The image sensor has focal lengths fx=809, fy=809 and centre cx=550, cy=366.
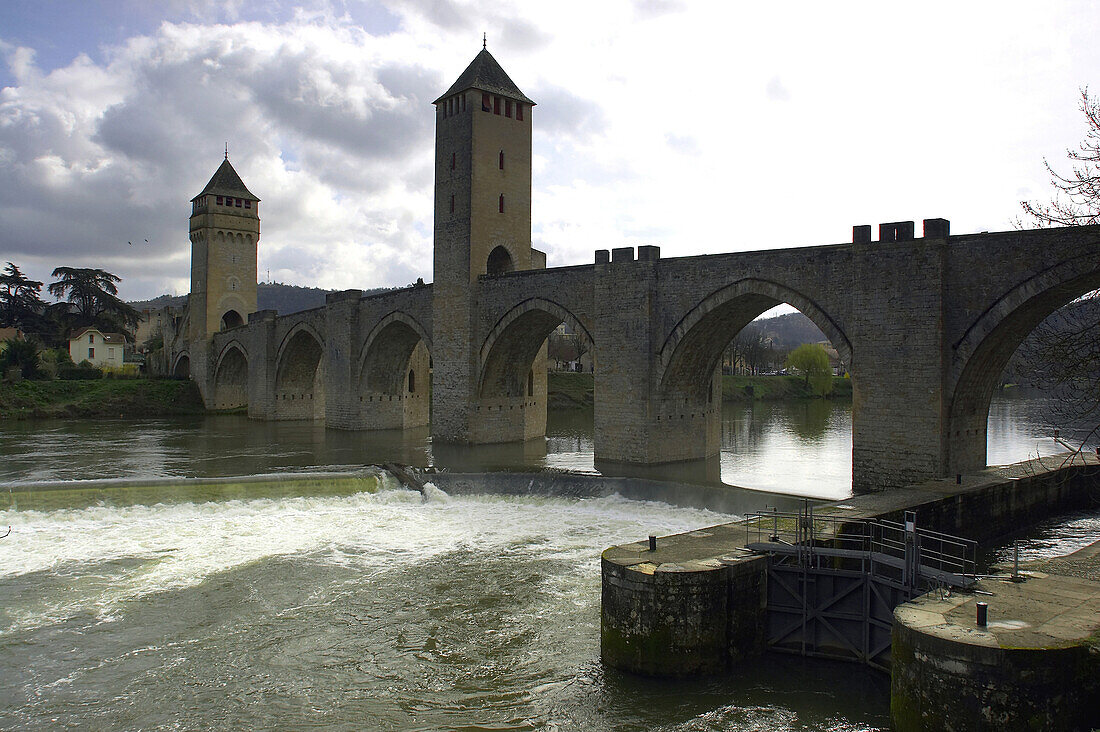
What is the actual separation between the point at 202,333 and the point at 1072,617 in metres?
46.9

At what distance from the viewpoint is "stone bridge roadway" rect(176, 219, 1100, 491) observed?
15.9m

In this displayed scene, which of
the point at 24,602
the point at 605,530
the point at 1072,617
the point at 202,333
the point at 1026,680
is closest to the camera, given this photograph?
the point at 1026,680

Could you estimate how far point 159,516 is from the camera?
1551cm

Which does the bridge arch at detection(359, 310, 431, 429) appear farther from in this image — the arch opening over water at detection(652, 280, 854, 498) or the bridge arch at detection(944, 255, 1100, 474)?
the bridge arch at detection(944, 255, 1100, 474)

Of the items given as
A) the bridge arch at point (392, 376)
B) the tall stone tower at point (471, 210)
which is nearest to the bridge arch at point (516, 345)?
the tall stone tower at point (471, 210)

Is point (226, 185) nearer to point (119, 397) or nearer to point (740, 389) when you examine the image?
point (119, 397)

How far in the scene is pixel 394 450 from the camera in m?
27.0

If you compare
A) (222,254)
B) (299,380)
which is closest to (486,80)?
(299,380)

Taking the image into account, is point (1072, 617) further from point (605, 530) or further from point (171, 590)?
point (171, 590)

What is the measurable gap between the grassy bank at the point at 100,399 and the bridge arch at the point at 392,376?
17.5 metres

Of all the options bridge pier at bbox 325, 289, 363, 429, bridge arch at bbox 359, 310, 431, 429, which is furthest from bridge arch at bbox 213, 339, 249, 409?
bridge arch at bbox 359, 310, 431, 429

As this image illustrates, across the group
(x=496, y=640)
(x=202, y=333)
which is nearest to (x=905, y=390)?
(x=496, y=640)

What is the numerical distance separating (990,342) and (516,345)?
46.9ft

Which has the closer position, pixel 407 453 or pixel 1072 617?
pixel 1072 617
